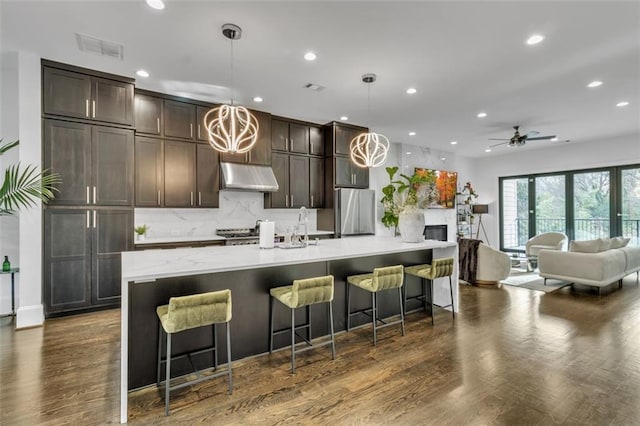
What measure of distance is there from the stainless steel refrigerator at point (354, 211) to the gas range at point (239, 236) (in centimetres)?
157

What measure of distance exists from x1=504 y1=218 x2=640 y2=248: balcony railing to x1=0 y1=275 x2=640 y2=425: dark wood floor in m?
4.77

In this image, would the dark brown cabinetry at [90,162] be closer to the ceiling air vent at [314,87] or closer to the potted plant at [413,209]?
the ceiling air vent at [314,87]

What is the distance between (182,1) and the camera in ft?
8.00

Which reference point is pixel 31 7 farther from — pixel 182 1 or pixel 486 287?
pixel 486 287

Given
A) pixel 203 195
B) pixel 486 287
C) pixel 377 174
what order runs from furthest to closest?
1. pixel 377 174
2. pixel 486 287
3. pixel 203 195

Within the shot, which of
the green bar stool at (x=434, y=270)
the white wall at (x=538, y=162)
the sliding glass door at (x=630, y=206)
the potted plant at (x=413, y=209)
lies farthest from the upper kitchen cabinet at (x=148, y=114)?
the sliding glass door at (x=630, y=206)

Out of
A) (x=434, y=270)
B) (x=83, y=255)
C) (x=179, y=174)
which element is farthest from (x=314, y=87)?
(x=83, y=255)

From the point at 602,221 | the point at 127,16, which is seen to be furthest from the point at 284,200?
the point at 602,221

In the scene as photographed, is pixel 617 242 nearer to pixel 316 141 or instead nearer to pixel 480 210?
pixel 480 210

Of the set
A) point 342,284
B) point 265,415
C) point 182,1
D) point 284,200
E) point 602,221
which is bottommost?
point 265,415

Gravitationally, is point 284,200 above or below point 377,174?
below

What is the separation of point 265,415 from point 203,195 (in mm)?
3551

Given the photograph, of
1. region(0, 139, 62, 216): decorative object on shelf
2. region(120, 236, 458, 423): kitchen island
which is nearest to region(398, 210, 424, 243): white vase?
region(120, 236, 458, 423): kitchen island

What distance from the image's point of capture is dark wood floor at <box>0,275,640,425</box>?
1.97 m
